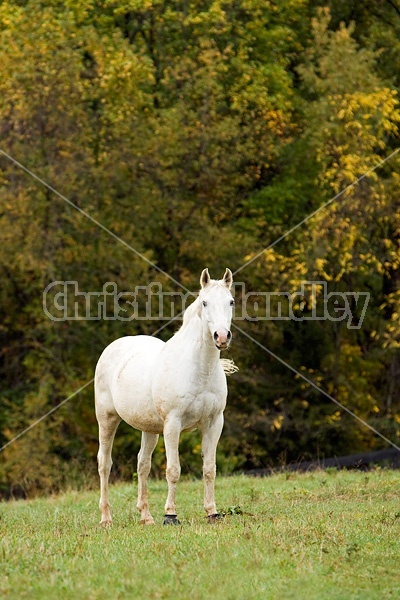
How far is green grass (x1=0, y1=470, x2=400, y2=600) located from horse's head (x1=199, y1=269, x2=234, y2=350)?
168 centimetres

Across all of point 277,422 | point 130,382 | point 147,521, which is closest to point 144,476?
point 147,521

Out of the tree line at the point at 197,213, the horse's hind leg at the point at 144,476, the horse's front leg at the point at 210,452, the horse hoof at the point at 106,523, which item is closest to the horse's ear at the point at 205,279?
the horse's front leg at the point at 210,452

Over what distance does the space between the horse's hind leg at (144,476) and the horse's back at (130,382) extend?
0.33m

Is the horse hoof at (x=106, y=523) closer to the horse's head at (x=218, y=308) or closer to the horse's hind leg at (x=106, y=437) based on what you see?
the horse's hind leg at (x=106, y=437)

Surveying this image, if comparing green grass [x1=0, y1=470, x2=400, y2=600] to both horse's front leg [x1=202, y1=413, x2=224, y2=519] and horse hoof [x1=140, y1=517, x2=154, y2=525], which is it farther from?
horse's front leg [x1=202, y1=413, x2=224, y2=519]

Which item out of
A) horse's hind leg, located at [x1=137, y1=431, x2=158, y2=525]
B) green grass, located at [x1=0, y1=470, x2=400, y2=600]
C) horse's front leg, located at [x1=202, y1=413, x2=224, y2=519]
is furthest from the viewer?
horse's hind leg, located at [x1=137, y1=431, x2=158, y2=525]

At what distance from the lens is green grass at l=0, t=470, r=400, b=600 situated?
6348mm

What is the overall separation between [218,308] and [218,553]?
2699 mm

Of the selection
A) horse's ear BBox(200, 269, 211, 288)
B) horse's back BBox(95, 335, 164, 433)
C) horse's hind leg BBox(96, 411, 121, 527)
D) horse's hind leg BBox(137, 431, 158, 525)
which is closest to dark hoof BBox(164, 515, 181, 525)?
horse's hind leg BBox(137, 431, 158, 525)

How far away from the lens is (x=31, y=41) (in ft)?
74.0

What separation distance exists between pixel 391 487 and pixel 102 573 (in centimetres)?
632

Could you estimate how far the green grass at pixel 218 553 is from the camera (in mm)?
6348

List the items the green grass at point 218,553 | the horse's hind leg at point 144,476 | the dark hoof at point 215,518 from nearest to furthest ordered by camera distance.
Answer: the green grass at point 218,553 → the dark hoof at point 215,518 → the horse's hind leg at point 144,476

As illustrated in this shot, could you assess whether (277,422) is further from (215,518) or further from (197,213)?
(215,518)
